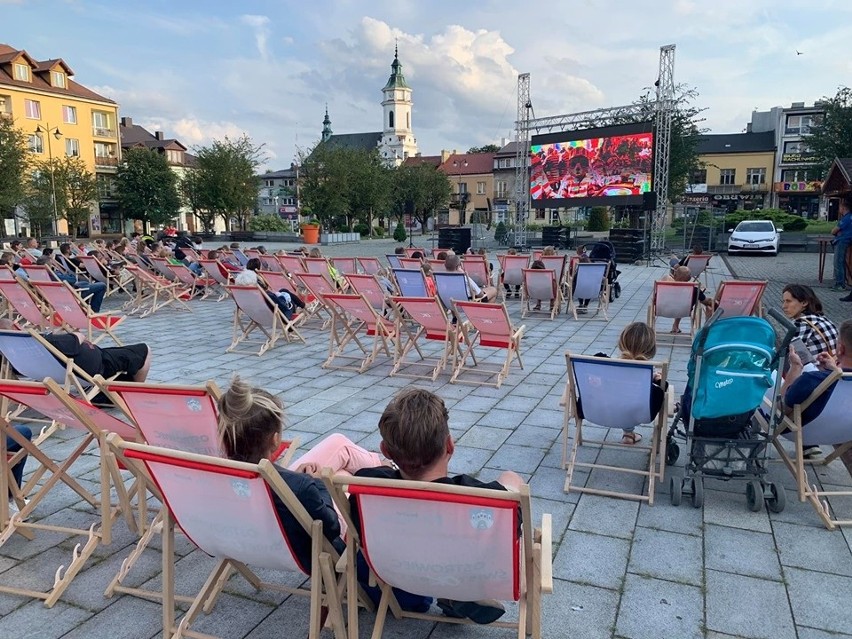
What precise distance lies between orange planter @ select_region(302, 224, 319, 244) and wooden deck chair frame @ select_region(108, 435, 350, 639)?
30168 mm

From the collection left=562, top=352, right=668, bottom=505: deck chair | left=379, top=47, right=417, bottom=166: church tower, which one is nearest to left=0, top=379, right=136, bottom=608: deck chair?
left=562, top=352, right=668, bottom=505: deck chair

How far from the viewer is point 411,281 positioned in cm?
797

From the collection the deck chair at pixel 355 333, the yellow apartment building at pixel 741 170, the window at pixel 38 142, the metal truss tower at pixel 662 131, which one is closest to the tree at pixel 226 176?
the window at pixel 38 142

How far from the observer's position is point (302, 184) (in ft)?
108

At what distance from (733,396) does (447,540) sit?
2.10 metres

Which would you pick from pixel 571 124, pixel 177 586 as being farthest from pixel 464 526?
pixel 571 124

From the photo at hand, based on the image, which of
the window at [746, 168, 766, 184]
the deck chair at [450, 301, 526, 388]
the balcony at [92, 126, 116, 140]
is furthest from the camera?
the window at [746, 168, 766, 184]

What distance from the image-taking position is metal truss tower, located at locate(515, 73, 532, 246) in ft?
78.3

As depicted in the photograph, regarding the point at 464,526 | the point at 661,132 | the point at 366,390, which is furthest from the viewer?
the point at 661,132

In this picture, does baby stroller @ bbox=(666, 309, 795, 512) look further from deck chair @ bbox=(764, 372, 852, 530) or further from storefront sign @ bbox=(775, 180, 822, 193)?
storefront sign @ bbox=(775, 180, 822, 193)

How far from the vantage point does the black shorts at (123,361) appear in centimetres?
465

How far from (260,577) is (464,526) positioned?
1404 millimetres

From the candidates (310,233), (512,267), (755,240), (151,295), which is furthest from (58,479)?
(310,233)

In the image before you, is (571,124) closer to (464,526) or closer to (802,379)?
(802,379)
